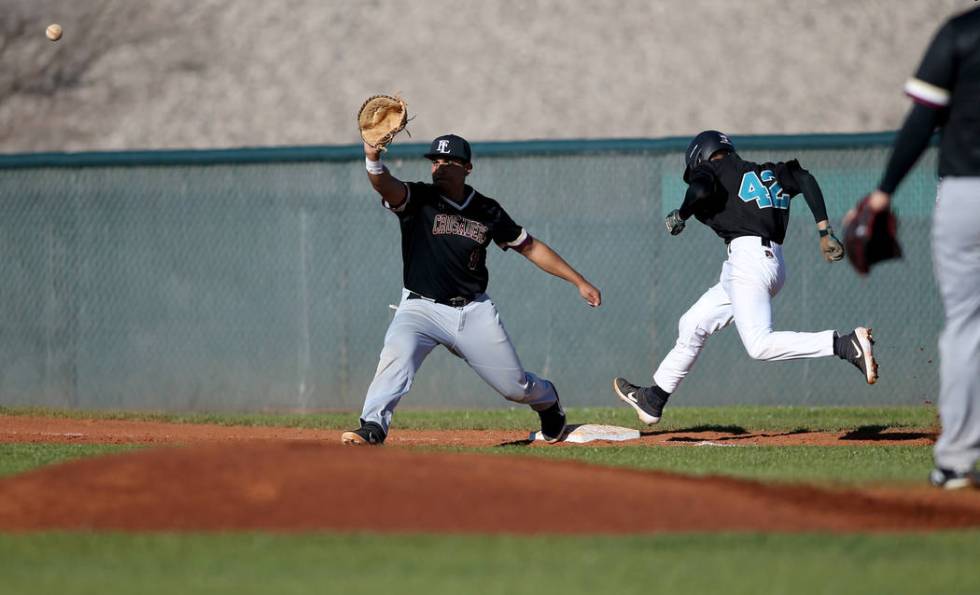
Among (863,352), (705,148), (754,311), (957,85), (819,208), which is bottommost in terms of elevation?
(863,352)

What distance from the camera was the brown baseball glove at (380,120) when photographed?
7.58m

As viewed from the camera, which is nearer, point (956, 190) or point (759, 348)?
point (956, 190)

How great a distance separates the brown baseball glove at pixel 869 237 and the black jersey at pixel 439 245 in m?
2.90

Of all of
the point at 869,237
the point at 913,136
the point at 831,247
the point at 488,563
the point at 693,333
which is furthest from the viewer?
the point at 693,333

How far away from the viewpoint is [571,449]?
820cm

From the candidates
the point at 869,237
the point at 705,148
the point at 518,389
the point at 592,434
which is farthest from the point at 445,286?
the point at 869,237

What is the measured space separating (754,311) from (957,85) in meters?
3.31

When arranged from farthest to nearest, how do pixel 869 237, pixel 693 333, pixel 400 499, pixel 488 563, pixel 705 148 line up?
pixel 705 148 < pixel 693 333 < pixel 869 237 < pixel 400 499 < pixel 488 563

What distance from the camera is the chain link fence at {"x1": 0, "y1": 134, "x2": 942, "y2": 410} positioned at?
40.0 feet

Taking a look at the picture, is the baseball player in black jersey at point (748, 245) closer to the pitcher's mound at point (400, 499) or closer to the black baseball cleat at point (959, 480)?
the black baseball cleat at point (959, 480)

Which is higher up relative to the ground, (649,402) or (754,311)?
(754,311)

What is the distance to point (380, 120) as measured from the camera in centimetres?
764

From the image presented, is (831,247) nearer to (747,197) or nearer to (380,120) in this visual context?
(747,197)

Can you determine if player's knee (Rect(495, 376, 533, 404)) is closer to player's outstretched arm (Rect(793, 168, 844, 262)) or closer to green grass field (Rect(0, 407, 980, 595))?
player's outstretched arm (Rect(793, 168, 844, 262))
